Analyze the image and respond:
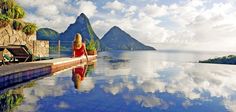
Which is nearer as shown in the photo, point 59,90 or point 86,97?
point 86,97

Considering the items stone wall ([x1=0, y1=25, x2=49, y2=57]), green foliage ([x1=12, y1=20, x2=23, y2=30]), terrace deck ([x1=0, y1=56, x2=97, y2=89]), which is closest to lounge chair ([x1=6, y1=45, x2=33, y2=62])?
terrace deck ([x1=0, y1=56, x2=97, y2=89])

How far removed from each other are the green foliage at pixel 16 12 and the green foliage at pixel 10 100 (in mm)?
16870

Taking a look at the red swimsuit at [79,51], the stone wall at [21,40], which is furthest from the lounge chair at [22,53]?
the stone wall at [21,40]

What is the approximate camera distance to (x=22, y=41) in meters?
21.2

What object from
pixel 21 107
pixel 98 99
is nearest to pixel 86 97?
pixel 98 99

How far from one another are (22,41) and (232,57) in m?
18.6

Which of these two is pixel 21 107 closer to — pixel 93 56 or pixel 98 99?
pixel 98 99

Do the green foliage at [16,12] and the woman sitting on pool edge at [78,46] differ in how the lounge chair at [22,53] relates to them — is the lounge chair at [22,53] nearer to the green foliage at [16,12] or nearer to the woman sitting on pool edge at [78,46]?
the woman sitting on pool edge at [78,46]

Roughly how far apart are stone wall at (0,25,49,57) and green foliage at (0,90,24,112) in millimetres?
12854

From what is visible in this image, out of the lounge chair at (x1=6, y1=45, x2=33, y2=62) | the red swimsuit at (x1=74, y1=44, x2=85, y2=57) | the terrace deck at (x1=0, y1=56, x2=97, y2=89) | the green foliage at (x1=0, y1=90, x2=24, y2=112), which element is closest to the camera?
the green foliage at (x1=0, y1=90, x2=24, y2=112)

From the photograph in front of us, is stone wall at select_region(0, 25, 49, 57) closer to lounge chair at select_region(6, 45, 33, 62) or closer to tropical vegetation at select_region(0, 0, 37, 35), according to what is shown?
tropical vegetation at select_region(0, 0, 37, 35)

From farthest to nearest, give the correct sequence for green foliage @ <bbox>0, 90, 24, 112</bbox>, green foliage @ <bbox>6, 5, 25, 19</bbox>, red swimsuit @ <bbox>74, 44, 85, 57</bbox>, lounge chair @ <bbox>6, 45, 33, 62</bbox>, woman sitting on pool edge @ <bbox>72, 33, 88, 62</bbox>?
green foliage @ <bbox>6, 5, 25, 19</bbox> < red swimsuit @ <bbox>74, 44, 85, 57</bbox> < woman sitting on pool edge @ <bbox>72, 33, 88, 62</bbox> < lounge chair @ <bbox>6, 45, 33, 62</bbox> < green foliage @ <bbox>0, 90, 24, 112</bbox>

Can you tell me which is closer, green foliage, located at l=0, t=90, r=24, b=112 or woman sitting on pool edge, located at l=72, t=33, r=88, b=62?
green foliage, located at l=0, t=90, r=24, b=112

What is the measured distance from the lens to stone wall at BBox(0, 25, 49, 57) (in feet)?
63.2
